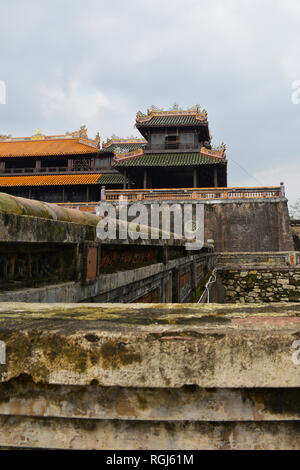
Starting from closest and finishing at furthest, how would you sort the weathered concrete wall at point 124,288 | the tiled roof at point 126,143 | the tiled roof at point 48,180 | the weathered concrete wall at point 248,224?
1. the weathered concrete wall at point 124,288
2. the weathered concrete wall at point 248,224
3. the tiled roof at point 48,180
4. the tiled roof at point 126,143

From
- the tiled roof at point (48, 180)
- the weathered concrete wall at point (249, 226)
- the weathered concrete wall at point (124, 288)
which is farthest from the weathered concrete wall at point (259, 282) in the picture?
the tiled roof at point (48, 180)

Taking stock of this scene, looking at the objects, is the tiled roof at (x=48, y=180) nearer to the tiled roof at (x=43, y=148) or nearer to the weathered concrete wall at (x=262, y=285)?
the tiled roof at (x=43, y=148)

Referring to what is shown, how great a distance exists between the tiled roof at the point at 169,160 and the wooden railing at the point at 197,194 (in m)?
2.28

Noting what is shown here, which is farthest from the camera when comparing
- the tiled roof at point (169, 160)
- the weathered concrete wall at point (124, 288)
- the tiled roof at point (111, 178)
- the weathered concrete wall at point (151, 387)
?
the tiled roof at point (111, 178)

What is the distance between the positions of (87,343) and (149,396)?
0.26m

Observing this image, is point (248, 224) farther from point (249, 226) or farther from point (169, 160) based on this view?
point (169, 160)

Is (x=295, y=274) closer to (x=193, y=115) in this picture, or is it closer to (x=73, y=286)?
(x=73, y=286)

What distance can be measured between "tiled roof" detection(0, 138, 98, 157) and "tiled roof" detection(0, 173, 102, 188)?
2.09 m

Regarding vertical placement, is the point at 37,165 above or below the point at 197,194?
above

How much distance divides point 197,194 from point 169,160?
3972mm

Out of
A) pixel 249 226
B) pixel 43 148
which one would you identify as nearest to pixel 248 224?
pixel 249 226

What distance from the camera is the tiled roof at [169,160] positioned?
21.5m

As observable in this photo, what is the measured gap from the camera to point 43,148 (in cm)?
2903

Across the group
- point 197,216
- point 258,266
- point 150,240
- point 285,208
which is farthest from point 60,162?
point 150,240
